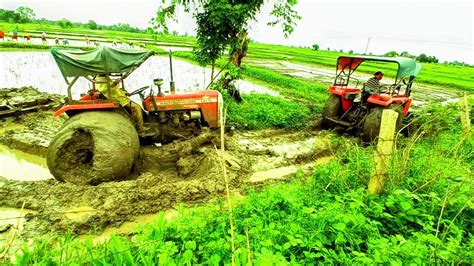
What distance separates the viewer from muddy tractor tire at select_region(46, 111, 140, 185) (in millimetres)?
4750

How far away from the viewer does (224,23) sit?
28.2ft

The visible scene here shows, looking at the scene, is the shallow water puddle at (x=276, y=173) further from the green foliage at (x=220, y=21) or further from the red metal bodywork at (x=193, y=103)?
the green foliage at (x=220, y=21)

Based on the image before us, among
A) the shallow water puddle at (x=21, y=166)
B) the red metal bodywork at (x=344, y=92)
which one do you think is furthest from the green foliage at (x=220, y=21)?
the shallow water puddle at (x=21, y=166)

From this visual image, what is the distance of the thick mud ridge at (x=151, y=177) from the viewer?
4.16 m

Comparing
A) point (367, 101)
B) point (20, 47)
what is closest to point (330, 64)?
point (367, 101)

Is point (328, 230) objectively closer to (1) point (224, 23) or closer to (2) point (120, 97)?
(2) point (120, 97)

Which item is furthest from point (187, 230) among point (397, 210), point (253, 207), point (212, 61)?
point (212, 61)

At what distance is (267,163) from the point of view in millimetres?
6562

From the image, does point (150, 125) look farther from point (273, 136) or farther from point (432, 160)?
point (432, 160)

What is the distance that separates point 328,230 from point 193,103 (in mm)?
4216

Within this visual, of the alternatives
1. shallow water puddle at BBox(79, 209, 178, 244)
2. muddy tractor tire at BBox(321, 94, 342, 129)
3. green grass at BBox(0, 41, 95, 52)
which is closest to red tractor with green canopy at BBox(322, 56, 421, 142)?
muddy tractor tire at BBox(321, 94, 342, 129)

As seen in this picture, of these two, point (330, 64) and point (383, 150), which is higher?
point (383, 150)

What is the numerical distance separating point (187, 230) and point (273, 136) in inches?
223

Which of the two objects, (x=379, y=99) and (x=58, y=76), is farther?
(x=58, y=76)
